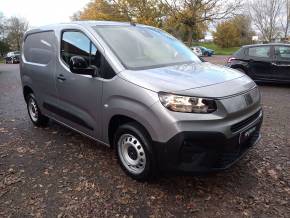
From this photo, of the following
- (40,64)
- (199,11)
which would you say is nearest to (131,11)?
(199,11)

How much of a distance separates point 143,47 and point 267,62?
23.3 feet

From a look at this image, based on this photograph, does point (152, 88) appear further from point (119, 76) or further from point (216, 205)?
point (216, 205)

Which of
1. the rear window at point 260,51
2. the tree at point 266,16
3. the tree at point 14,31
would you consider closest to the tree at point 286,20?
the tree at point 266,16

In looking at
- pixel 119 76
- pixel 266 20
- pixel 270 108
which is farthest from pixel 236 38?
pixel 119 76

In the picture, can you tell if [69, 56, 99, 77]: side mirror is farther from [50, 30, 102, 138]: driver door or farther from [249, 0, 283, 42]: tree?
[249, 0, 283, 42]: tree

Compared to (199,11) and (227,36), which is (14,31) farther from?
(199,11)

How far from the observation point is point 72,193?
11.2 ft

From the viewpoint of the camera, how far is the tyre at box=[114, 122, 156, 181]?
10.7 ft

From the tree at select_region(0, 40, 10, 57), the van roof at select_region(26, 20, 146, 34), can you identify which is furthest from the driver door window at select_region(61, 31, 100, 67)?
the tree at select_region(0, 40, 10, 57)

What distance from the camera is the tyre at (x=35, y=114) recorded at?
18.2ft

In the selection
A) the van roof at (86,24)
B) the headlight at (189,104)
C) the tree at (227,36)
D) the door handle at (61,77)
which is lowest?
the headlight at (189,104)

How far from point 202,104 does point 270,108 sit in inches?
185

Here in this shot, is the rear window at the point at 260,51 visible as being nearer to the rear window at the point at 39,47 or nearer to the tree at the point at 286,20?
the rear window at the point at 39,47

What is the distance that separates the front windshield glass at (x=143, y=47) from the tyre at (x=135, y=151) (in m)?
0.74
